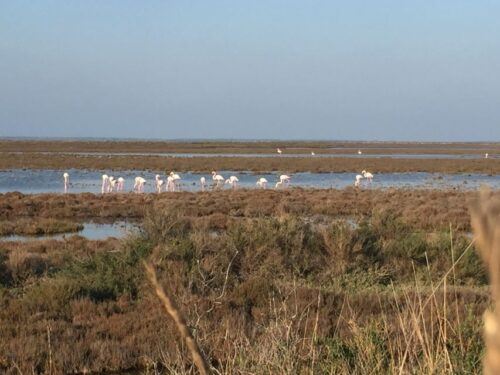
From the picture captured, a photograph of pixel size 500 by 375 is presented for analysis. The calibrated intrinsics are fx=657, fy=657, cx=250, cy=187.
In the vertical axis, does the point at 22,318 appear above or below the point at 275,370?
below

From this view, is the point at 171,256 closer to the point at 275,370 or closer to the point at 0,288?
the point at 0,288

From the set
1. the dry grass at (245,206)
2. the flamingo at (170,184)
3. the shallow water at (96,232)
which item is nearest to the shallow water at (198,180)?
the flamingo at (170,184)

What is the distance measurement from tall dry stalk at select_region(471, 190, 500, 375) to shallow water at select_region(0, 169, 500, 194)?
3619cm

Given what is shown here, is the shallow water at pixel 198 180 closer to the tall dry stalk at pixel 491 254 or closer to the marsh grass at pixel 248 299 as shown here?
the marsh grass at pixel 248 299

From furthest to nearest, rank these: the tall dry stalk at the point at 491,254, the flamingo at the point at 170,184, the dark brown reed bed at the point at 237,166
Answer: the dark brown reed bed at the point at 237,166 → the flamingo at the point at 170,184 → the tall dry stalk at the point at 491,254

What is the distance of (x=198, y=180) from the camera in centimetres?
4588

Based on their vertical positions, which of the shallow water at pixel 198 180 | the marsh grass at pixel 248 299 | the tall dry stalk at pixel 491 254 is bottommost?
the shallow water at pixel 198 180

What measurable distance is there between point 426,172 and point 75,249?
47.1 metres

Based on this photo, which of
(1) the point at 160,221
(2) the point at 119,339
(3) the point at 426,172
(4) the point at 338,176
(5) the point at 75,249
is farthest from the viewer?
(3) the point at 426,172

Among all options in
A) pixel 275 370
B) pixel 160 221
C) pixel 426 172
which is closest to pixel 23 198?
pixel 160 221

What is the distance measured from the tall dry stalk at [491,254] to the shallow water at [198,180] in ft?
119

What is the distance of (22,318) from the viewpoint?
825 centimetres

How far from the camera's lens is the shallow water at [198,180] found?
38.2m

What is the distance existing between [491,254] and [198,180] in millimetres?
45545
